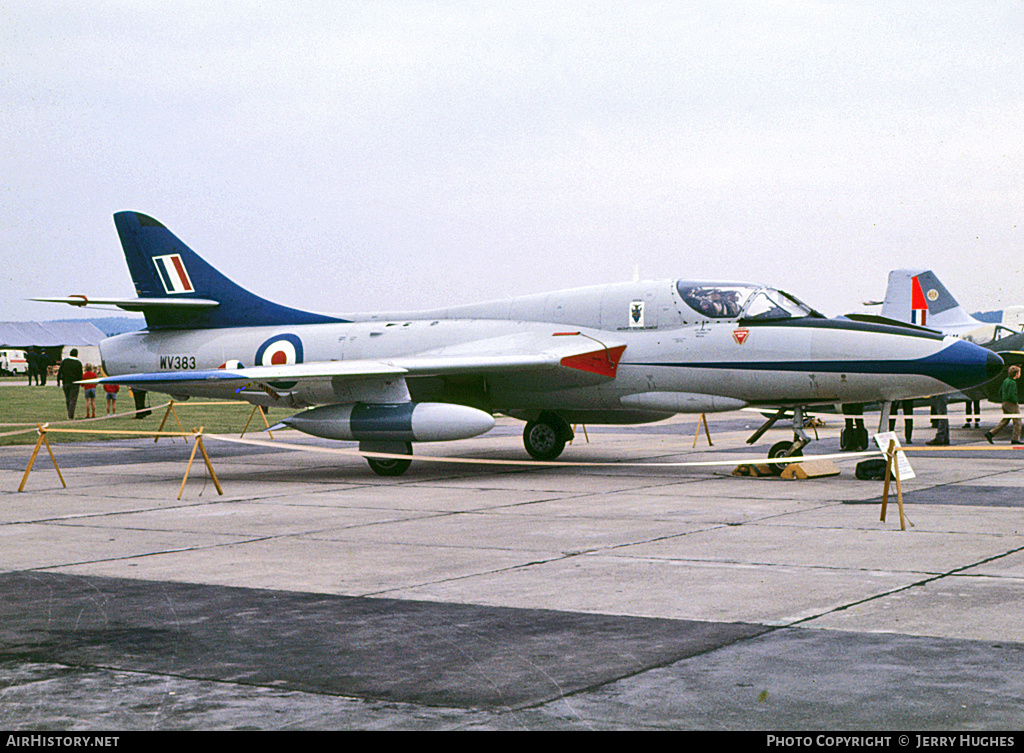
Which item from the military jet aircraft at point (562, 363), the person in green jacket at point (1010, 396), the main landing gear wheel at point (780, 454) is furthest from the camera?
the person in green jacket at point (1010, 396)

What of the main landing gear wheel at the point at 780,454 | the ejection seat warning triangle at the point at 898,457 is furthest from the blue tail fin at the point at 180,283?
the ejection seat warning triangle at the point at 898,457

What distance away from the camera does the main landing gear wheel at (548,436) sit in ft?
57.7

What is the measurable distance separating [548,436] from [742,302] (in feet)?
13.1

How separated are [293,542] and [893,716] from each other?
6.18 metres

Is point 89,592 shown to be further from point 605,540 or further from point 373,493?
point 373,493

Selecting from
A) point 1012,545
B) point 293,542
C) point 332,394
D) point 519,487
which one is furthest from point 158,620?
point 332,394

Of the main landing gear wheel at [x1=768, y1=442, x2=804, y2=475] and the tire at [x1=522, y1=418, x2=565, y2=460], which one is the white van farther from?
the main landing gear wheel at [x1=768, y1=442, x2=804, y2=475]

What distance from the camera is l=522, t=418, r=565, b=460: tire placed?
17.6 m

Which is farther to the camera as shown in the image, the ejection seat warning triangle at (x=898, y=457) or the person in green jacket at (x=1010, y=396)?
the person in green jacket at (x=1010, y=396)

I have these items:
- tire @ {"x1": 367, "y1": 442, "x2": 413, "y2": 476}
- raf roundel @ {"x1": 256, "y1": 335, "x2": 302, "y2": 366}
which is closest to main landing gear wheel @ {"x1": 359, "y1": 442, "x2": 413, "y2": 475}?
tire @ {"x1": 367, "y1": 442, "x2": 413, "y2": 476}

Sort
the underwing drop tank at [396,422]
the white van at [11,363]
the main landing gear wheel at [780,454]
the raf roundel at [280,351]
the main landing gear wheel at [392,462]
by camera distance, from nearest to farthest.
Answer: the underwing drop tank at [396,422], the main landing gear wheel at [780,454], the main landing gear wheel at [392,462], the raf roundel at [280,351], the white van at [11,363]

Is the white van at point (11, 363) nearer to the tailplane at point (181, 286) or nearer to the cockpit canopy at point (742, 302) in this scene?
the tailplane at point (181, 286)

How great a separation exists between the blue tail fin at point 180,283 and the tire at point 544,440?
4863mm

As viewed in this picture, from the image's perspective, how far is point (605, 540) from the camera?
31.0ft
